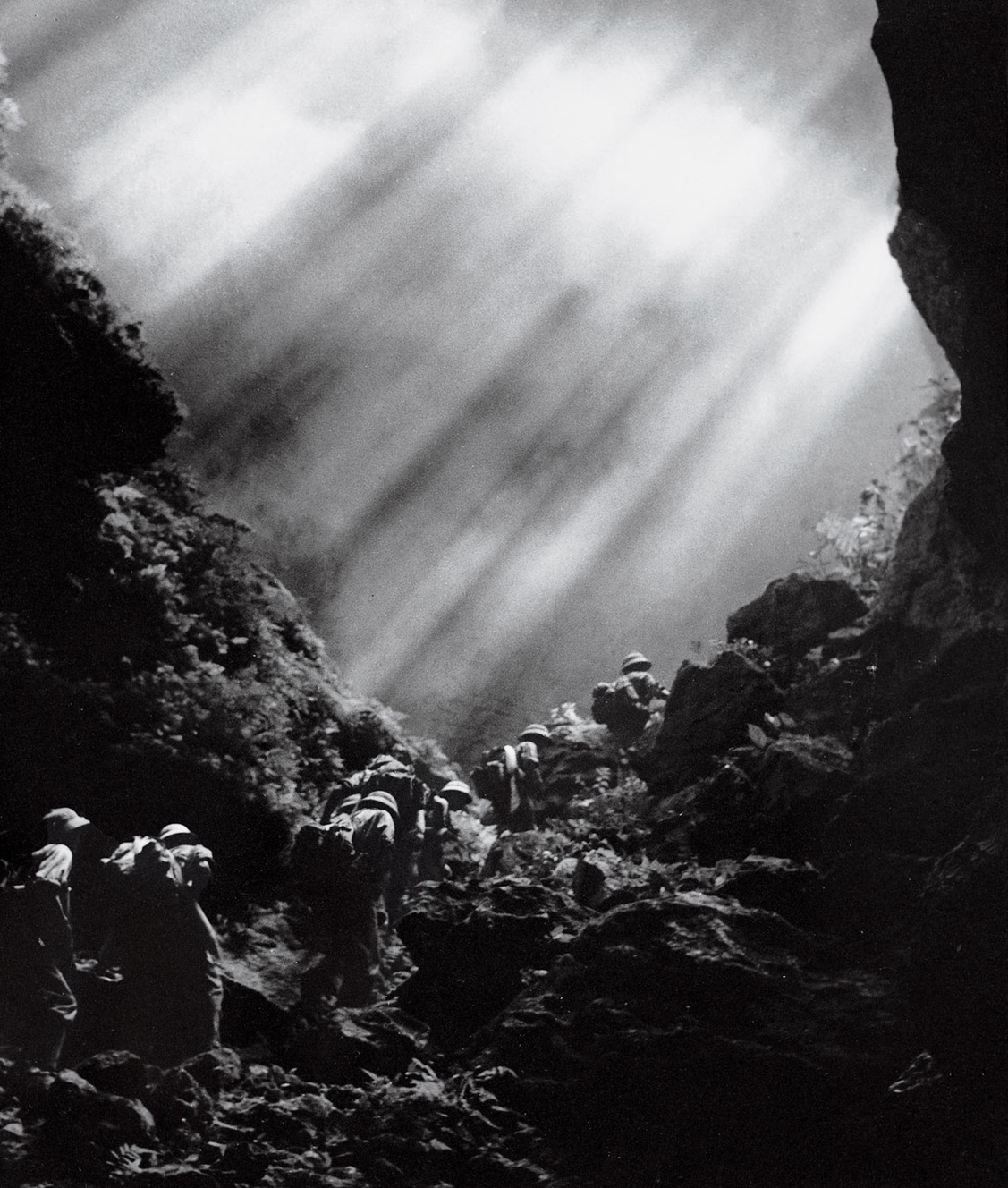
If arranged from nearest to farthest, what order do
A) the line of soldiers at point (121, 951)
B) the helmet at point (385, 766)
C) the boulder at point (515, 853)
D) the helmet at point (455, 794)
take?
the line of soldiers at point (121, 951) → the boulder at point (515, 853) → the helmet at point (385, 766) → the helmet at point (455, 794)

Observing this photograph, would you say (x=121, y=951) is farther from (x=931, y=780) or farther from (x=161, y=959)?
(x=931, y=780)

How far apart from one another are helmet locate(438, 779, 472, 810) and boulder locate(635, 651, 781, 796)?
136 inches

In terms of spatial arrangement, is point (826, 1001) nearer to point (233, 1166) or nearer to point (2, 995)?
point (233, 1166)

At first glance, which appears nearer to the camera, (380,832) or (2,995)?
(2,995)

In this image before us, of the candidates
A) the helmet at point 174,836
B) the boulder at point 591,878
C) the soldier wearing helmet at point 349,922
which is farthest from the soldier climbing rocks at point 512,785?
the helmet at point 174,836

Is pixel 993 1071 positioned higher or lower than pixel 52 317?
lower

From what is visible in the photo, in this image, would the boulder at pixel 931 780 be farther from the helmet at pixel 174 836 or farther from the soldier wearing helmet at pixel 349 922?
the helmet at pixel 174 836

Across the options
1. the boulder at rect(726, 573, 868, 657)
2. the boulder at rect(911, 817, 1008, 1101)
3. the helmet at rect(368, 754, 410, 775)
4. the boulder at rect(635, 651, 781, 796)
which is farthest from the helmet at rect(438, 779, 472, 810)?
the boulder at rect(911, 817, 1008, 1101)

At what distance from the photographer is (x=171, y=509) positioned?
49.2 ft

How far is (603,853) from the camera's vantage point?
11.1 meters

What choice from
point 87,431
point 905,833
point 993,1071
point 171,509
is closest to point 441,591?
point 171,509

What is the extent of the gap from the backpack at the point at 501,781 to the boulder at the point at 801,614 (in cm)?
464

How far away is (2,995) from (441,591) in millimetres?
24116

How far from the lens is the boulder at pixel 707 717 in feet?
42.7
